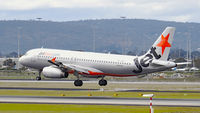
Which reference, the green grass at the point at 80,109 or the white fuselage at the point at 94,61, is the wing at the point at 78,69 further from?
the green grass at the point at 80,109

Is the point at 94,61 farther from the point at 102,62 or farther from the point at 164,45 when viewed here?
the point at 164,45

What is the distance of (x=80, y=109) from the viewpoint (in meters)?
43.2

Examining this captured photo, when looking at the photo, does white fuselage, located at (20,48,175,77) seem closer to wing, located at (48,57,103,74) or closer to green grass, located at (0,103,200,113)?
wing, located at (48,57,103,74)

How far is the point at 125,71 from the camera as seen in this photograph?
70.6 meters

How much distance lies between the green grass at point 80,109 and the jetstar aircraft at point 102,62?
24239 millimetres

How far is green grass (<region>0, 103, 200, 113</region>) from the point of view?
4162 centimetres

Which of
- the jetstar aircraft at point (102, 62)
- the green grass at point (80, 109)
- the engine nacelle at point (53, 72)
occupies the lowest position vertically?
the green grass at point (80, 109)

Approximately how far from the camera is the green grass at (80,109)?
4162 cm

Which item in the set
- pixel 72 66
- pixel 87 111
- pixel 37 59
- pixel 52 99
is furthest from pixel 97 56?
pixel 87 111

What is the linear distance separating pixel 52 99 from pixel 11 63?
455 feet

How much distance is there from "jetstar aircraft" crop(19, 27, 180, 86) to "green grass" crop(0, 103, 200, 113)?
24.2 meters

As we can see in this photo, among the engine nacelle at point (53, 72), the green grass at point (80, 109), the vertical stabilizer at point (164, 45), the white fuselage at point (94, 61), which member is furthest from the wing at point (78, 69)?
the green grass at point (80, 109)

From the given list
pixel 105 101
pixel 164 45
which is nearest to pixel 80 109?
pixel 105 101

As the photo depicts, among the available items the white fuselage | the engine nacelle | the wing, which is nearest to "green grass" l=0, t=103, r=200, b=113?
the white fuselage
